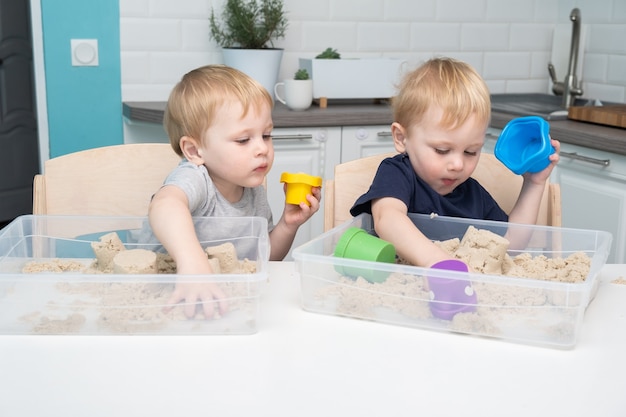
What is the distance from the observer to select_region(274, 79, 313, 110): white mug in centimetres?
269

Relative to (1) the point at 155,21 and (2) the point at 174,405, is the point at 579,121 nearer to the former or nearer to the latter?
(1) the point at 155,21

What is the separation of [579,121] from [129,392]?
2132 mm

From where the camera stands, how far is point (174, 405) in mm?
801

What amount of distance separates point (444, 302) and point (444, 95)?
571 mm

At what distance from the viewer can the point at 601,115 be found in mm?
2463

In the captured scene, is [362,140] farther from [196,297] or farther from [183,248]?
[196,297]

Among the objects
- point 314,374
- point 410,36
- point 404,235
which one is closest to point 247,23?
point 410,36

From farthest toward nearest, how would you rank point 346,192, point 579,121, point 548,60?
point 548,60 < point 579,121 < point 346,192

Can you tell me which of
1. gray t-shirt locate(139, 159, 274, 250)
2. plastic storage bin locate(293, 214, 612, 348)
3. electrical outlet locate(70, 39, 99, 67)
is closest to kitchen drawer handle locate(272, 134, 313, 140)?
electrical outlet locate(70, 39, 99, 67)

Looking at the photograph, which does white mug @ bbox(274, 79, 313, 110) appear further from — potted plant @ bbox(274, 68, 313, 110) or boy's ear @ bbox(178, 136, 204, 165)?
boy's ear @ bbox(178, 136, 204, 165)

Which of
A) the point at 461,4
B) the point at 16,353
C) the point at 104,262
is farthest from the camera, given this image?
the point at 461,4

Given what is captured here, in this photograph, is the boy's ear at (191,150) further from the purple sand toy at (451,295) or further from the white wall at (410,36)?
the white wall at (410,36)

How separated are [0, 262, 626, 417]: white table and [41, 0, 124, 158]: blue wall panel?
1.93 meters

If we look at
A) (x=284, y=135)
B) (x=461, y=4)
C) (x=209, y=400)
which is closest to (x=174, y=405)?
(x=209, y=400)
